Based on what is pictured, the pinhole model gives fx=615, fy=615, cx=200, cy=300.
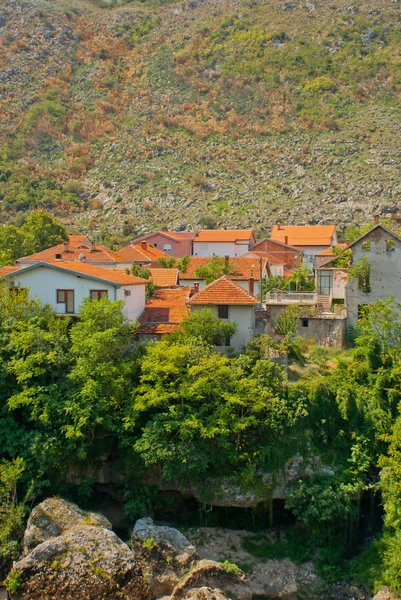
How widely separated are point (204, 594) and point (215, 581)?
182 centimetres

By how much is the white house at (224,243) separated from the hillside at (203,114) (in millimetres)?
11541

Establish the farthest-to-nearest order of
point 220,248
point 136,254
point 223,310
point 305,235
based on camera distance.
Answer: point 305,235 → point 220,248 → point 136,254 → point 223,310

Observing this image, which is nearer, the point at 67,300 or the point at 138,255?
the point at 67,300

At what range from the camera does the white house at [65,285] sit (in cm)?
3444

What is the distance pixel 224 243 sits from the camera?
71.3m

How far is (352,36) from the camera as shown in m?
120

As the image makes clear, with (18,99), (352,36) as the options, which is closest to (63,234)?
(18,99)

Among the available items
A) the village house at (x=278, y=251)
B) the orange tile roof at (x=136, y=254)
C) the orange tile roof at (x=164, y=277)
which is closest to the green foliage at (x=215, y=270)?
the orange tile roof at (x=164, y=277)

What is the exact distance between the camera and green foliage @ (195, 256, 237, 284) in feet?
154

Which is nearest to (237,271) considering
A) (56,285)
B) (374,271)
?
(374,271)

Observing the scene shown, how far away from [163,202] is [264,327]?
2284 inches

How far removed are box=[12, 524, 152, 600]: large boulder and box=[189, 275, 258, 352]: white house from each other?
523 inches

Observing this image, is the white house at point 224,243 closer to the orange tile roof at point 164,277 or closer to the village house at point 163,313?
the orange tile roof at point 164,277

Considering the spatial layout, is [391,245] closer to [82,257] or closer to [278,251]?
[82,257]
